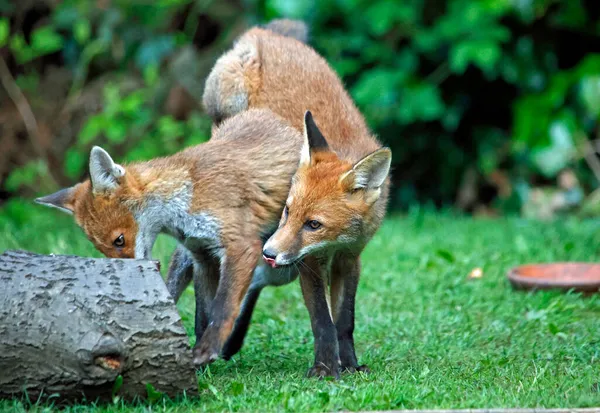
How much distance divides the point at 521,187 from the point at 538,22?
229cm

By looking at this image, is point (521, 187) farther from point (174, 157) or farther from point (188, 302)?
point (174, 157)

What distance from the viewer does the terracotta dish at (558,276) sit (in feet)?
23.9

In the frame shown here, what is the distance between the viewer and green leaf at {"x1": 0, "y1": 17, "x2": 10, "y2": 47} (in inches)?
515

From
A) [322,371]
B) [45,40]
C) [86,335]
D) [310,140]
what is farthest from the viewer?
[45,40]

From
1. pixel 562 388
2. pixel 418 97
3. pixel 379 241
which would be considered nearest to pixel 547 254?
pixel 379 241

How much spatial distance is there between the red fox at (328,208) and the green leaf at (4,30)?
781 centimetres

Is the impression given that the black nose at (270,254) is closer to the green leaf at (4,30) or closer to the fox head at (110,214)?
the fox head at (110,214)

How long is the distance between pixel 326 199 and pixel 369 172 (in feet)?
1.07

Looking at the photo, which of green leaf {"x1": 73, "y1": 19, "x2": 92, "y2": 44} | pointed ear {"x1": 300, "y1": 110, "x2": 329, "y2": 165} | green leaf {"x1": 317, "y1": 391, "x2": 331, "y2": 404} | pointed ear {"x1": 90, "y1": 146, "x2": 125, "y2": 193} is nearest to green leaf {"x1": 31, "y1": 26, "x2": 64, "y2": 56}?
green leaf {"x1": 73, "y1": 19, "x2": 92, "y2": 44}

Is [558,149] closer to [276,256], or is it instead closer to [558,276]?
[558,276]

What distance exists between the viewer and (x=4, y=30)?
13.1 m

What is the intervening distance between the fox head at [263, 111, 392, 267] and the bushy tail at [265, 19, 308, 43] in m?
2.68

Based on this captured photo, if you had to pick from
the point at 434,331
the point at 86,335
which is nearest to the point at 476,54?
the point at 434,331

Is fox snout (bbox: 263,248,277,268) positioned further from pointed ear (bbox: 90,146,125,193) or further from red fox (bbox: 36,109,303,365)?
pointed ear (bbox: 90,146,125,193)
